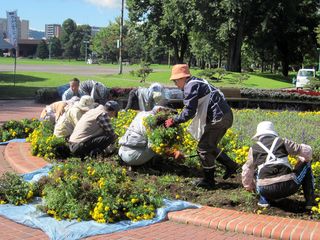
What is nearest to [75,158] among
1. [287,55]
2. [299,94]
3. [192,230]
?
[192,230]

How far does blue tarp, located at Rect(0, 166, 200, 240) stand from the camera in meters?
4.75

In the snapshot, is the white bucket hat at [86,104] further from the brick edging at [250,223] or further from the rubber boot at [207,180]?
the brick edging at [250,223]

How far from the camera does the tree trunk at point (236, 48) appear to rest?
42634mm

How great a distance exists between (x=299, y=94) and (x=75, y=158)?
14.5m

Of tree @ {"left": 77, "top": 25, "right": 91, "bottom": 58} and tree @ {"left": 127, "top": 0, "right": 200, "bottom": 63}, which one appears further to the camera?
tree @ {"left": 77, "top": 25, "right": 91, "bottom": 58}

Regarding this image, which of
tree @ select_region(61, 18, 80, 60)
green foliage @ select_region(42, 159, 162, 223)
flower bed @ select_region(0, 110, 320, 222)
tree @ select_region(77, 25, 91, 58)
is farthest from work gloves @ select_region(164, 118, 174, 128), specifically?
tree @ select_region(61, 18, 80, 60)

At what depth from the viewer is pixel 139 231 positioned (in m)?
4.85

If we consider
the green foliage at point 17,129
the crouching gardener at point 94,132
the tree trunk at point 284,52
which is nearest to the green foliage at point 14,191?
the crouching gardener at point 94,132

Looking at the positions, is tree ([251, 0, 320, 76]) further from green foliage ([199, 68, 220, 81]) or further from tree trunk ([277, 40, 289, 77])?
green foliage ([199, 68, 220, 81])

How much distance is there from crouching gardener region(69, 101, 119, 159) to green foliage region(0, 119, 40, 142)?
319 centimetres

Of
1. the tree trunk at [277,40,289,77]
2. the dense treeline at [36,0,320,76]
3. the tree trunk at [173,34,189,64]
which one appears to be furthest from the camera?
the tree trunk at [173,34,189,64]

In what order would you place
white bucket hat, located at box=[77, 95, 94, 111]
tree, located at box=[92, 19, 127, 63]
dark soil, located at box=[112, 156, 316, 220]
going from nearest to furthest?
dark soil, located at box=[112, 156, 316, 220]
white bucket hat, located at box=[77, 95, 94, 111]
tree, located at box=[92, 19, 127, 63]

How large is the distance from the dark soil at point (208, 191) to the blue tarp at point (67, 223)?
396mm

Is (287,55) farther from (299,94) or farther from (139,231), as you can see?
(139,231)
